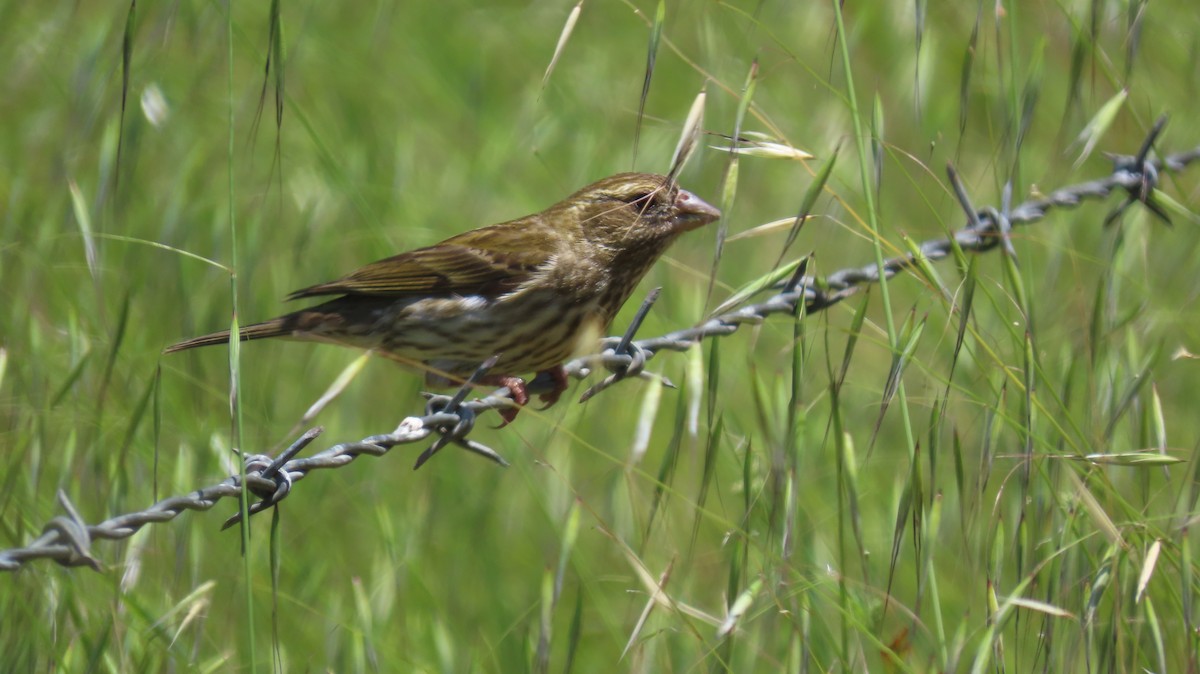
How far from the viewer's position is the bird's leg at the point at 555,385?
175 inches

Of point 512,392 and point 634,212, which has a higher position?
point 634,212

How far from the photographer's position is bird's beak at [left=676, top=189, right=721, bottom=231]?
4743 mm

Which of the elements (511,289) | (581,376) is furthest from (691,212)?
(581,376)

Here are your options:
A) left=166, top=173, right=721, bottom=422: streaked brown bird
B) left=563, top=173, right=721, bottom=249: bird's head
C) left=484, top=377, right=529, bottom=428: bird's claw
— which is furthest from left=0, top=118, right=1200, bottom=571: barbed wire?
left=563, top=173, right=721, bottom=249: bird's head

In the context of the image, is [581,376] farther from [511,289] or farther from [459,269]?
[459,269]

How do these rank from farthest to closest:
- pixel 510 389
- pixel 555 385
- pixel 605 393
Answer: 1. pixel 605 393
2. pixel 555 385
3. pixel 510 389

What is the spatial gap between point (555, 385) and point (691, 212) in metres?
0.84

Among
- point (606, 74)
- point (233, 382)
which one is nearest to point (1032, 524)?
point (233, 382)

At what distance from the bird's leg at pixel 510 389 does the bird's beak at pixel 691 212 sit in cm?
86

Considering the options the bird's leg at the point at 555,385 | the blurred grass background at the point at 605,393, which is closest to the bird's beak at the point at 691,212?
the blurred grass background at the point at 605,393

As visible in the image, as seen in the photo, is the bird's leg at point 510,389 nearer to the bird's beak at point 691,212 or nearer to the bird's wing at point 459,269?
the bird's wing at point 459,269

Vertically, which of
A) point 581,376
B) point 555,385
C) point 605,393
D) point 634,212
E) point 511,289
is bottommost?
point 605,393

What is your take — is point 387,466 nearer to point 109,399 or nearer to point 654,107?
point 109,399

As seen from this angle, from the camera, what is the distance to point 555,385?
4.54 m
